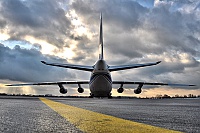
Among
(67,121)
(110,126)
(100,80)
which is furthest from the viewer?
(100,80)

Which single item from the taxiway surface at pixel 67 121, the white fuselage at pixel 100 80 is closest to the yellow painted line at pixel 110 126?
the taxiway surface at pixel 67 121

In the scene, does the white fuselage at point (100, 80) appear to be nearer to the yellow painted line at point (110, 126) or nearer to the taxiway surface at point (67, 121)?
the taxiway surface at point (67, 121)

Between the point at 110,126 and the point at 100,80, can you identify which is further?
the point at 100,80

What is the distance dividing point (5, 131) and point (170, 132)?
1.55 m

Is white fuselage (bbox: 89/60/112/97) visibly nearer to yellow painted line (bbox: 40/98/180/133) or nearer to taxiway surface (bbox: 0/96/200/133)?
taxiway surface (bbox: 0/96/200/133)

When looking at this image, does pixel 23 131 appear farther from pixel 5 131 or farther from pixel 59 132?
pixel 59 132

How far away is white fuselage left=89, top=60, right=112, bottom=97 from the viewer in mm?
30597

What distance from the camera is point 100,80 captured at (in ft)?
102

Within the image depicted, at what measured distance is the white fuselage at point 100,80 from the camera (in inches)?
1205

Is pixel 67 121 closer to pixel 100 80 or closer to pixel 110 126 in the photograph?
pixel 110 126

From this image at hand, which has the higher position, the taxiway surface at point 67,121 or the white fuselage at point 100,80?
the white fuselage at point 100,80

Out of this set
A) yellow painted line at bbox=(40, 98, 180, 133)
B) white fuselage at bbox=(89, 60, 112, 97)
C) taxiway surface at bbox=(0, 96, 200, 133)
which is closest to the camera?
Result: yellow painted line at bbox=(40, 98, 180, 133)

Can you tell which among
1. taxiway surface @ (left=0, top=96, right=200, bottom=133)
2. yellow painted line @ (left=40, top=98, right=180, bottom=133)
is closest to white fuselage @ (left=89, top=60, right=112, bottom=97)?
taxiway surface @ (left=0, top=96, right=200, bottom=133)

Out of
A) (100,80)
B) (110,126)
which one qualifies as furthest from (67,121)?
(100,80)
